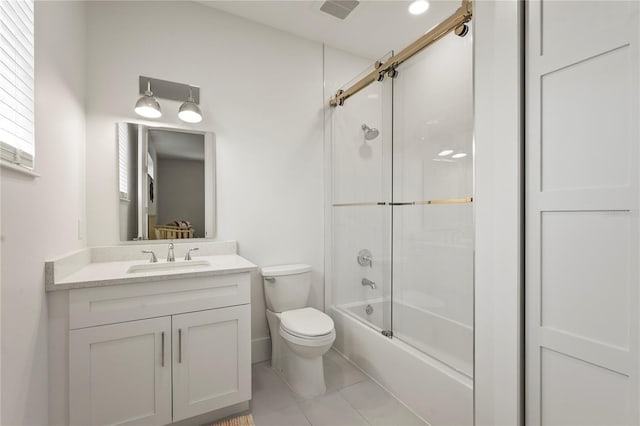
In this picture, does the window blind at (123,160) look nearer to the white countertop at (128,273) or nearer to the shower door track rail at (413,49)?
the white countertop at (128,273)

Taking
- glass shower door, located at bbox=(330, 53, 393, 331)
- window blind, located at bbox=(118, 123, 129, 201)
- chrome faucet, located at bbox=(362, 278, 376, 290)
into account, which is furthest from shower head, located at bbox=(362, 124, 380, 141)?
window blind, located at bbox=(118, 123, 129, 201)

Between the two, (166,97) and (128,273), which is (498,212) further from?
(166,97)

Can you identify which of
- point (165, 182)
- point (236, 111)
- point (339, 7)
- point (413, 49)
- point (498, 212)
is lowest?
point (498, 212)

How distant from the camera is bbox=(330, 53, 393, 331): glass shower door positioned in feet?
6.95

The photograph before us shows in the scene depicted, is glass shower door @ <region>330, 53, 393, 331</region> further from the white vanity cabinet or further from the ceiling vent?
the white vanity cabinet

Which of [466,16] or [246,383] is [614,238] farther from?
[246,383]

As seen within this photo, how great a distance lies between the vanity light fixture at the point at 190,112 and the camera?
78.4 inches

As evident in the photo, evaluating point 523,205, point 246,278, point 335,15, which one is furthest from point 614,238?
point 335,15

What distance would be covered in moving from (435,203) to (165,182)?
1.89 m

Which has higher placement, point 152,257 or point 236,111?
point 236,111

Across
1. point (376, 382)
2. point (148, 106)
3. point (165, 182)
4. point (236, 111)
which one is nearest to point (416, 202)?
point (376, 382)

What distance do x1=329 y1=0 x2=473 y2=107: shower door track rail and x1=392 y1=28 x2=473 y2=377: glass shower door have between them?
0.06 metres

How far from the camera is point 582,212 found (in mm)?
969

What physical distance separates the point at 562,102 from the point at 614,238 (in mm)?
490
